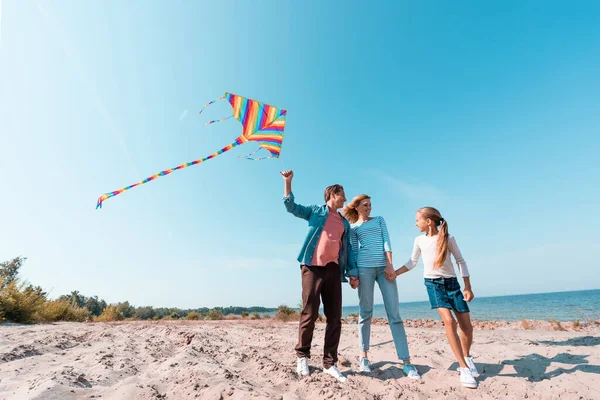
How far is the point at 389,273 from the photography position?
3.29m

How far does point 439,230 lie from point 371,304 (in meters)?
1.15

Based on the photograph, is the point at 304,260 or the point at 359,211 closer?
the point at 304,260

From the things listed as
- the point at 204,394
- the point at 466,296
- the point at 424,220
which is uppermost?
the point at 424,220

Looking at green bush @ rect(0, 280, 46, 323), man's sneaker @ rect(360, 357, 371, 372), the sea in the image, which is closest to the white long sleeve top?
man's sneaker @ rect(360, 357, 371, 372)

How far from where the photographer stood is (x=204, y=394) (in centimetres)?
223

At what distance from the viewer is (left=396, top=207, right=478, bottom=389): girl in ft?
9.54

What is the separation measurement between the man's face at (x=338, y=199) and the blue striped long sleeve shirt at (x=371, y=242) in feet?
1.36

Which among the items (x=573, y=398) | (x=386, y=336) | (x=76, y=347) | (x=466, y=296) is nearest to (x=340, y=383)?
(x=466, y=296)

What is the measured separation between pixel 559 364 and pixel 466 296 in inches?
58.1

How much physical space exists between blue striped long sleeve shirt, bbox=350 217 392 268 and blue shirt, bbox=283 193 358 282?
0.39ft

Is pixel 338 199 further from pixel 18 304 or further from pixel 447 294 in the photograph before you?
pixel 18 304

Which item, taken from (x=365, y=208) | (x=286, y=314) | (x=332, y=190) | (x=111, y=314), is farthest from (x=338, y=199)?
(x=111, y=314)

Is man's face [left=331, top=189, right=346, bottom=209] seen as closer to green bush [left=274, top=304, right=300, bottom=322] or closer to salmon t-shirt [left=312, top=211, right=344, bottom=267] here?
salmon t-shirt [left=312, top=211, right=344, bottom=267]

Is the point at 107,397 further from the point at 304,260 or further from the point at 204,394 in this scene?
the point at 304,260
